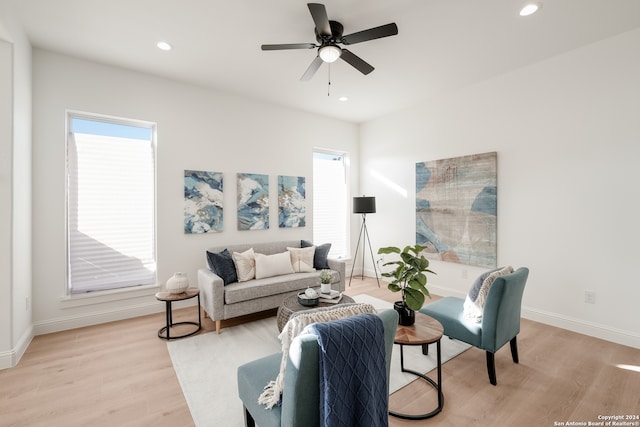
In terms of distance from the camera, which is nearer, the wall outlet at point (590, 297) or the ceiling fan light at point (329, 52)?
the ceiling fan light at point (329, 52)

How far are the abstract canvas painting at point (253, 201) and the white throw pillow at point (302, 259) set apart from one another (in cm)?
72

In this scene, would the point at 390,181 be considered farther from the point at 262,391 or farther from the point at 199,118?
the point at 262,391

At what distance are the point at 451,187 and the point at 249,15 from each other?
3338 mm

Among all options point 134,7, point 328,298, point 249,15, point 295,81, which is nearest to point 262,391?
point 328,298

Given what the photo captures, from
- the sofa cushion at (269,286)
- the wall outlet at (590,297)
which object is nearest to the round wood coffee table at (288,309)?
the sofa cushion at (269,286)

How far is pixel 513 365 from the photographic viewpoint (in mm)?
2477

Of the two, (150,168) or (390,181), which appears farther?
(390,181)

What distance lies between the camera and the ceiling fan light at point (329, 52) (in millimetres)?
2457

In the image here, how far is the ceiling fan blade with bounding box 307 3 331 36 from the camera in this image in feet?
6.63

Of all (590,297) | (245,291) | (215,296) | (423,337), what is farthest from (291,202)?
(590,297)

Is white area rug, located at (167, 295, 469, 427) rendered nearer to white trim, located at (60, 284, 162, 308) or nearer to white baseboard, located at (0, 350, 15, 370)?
white trim, located at (60, 284, 162, 308)

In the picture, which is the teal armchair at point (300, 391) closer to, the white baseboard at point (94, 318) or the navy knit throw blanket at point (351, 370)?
the navy knit throw blanket at point (351, 370)

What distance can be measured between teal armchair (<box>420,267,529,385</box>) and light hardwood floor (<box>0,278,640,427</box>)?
233mm

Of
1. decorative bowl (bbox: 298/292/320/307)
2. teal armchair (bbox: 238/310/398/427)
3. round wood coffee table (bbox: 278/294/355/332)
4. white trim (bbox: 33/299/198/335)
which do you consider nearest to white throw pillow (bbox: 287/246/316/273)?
round wood coffee table (bbox: 278/294/355/332)
